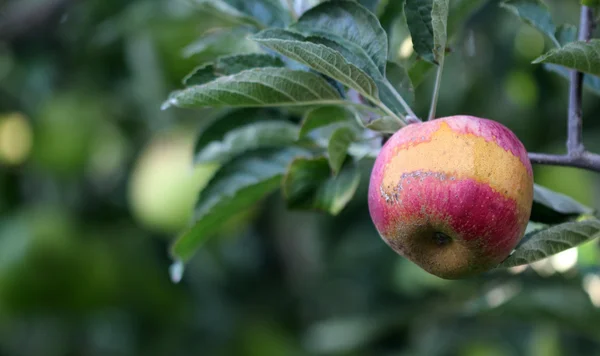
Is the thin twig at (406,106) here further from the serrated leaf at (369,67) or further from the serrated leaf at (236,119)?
the serrated leaf at (236,119)

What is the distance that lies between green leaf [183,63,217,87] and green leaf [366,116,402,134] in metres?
0.16

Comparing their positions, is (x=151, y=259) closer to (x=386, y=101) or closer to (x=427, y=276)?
(x=427, y=276)

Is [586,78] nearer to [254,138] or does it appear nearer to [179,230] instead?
[254,138]

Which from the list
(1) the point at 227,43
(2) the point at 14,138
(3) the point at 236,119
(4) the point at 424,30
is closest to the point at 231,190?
(3) the point at 236,119

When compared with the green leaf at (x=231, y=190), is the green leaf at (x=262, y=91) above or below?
above

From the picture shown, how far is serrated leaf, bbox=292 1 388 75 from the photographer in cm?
70

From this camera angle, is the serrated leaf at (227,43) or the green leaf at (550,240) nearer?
the green leaf at (550,240)

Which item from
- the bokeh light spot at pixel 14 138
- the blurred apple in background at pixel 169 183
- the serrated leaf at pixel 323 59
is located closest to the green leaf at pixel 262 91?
the serrated leaf at pixel 323 59

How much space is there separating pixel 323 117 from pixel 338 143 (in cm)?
3

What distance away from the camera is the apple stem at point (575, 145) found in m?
0.64

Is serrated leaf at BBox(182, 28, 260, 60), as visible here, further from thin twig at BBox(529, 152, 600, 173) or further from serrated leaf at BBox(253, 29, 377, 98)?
thin twig at BBox(529, 152, 600, 173)

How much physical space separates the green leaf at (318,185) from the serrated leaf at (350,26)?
16cm

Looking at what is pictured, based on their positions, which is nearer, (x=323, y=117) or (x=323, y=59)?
(x=323, y=59)

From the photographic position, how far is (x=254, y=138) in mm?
934
